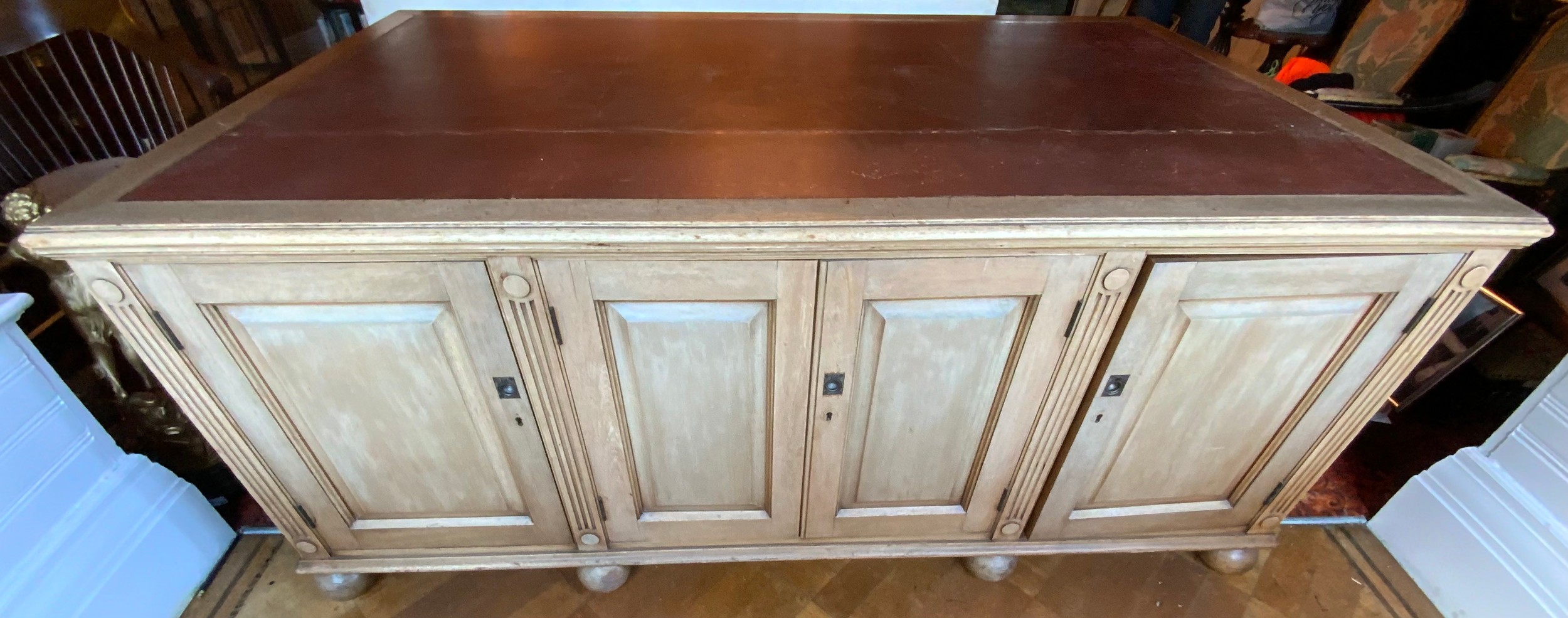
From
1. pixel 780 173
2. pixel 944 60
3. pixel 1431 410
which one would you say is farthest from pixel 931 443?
pixel 1431 410

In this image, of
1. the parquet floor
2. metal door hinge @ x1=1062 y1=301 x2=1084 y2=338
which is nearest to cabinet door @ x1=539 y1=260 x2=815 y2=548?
the parquet floor

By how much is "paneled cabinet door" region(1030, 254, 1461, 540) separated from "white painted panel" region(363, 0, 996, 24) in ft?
3.32

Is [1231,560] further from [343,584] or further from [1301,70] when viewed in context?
[343,584]

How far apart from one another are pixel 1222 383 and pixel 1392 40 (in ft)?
5.02

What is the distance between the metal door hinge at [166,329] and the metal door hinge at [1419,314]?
144 cm

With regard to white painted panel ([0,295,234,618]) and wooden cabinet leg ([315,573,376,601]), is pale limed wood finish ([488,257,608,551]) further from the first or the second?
white painted panel ([0,295,234,618])

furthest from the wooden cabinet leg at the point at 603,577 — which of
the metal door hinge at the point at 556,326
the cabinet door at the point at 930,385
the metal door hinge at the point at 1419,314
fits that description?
the metal door hinge at the point at 1419,314

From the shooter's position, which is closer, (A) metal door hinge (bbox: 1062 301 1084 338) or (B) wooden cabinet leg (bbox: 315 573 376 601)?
(A) metal door hinge (bbox: 1062 301 1084 338)

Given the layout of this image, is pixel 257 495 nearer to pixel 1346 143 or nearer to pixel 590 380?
pixel 590 380

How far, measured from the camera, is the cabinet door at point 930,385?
2.59ft

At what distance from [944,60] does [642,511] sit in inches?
35.0

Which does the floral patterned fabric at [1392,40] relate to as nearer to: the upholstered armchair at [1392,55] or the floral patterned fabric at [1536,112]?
the upholstered armchair at [1392,55]

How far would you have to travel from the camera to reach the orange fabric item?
1.86 metres

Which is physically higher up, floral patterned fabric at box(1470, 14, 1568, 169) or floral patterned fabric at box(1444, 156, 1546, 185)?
floral patterned fabric at box(1470, 14, 1568, 169)
